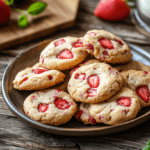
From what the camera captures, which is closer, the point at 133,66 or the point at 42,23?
the point at 133,66

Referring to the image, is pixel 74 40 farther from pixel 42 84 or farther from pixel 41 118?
pixel 41 118

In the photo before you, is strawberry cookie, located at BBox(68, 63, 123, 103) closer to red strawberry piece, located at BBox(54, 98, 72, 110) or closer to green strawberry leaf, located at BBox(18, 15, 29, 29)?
red strawberry piece, located at BBox(54, 98, 72, 110)

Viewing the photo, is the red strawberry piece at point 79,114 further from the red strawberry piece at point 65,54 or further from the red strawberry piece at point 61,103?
the red strawberry piece at point 65,54

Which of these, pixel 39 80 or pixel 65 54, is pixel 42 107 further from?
pixel 65 54

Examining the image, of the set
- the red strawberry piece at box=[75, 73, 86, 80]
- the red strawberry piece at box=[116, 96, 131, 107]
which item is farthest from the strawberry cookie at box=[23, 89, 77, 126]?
the red strawberry piece at box=[116, 96, 131, 107]

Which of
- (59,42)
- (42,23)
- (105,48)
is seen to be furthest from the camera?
(42,23)

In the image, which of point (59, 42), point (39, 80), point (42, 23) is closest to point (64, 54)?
point (59, 42)

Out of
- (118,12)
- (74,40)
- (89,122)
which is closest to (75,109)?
(89,122)
